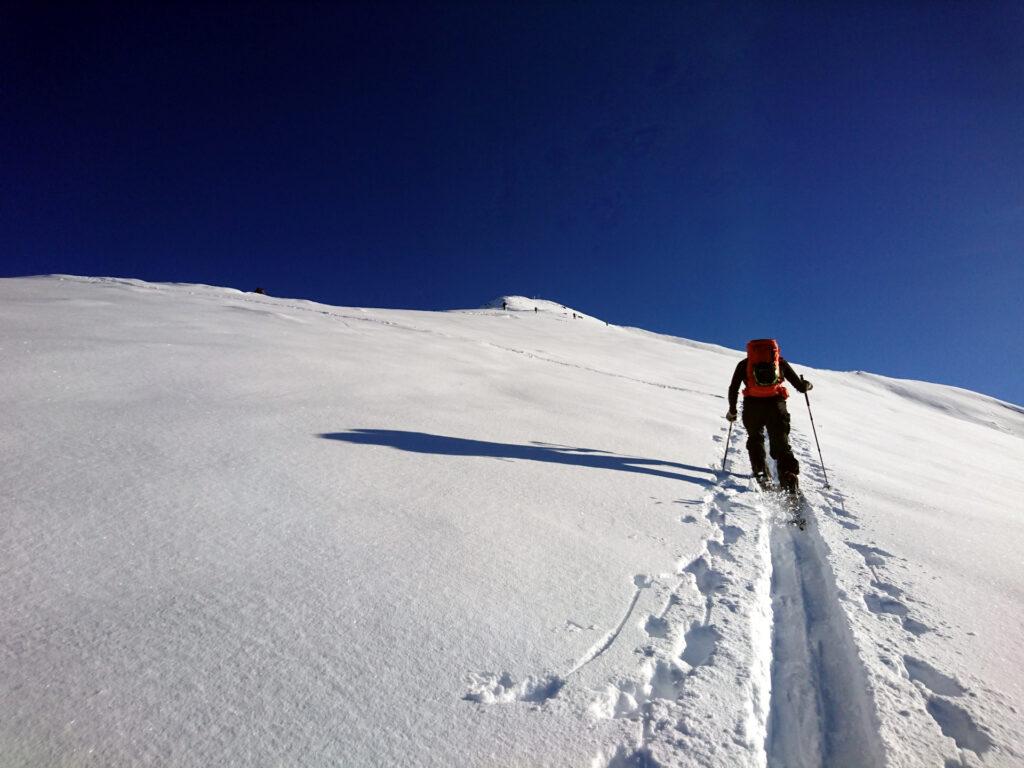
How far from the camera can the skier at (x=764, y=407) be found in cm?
574

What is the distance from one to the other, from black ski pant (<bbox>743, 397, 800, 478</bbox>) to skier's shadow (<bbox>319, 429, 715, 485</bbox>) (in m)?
0.59

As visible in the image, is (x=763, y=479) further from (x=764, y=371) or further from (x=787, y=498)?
(x=764, y=371)

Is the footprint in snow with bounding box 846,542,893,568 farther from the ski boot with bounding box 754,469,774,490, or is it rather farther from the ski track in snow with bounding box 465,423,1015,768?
the ski boot with bounding box 754,469,774,490

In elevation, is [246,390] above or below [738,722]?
above

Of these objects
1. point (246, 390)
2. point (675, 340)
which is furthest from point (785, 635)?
point (675, 340)

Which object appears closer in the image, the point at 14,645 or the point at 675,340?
the point at 14,645

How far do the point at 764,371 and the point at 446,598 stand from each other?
5.16 m

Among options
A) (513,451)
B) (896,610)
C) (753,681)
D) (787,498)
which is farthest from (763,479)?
(753,681)

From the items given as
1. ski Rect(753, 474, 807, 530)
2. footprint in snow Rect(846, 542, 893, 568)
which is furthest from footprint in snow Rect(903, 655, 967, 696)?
ski Rect(753, 474, 807, 530)

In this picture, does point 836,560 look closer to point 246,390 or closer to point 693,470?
point 693,470

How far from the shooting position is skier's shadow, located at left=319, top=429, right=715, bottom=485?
5121 millimetres

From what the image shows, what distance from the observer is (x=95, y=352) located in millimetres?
6684

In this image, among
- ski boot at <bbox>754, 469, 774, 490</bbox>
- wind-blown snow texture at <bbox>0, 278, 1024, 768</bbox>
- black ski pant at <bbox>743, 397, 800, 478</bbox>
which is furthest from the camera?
black ski pant at <bbox>743, 397, 800, 478</bbox>

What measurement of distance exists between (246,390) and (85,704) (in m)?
4.85
